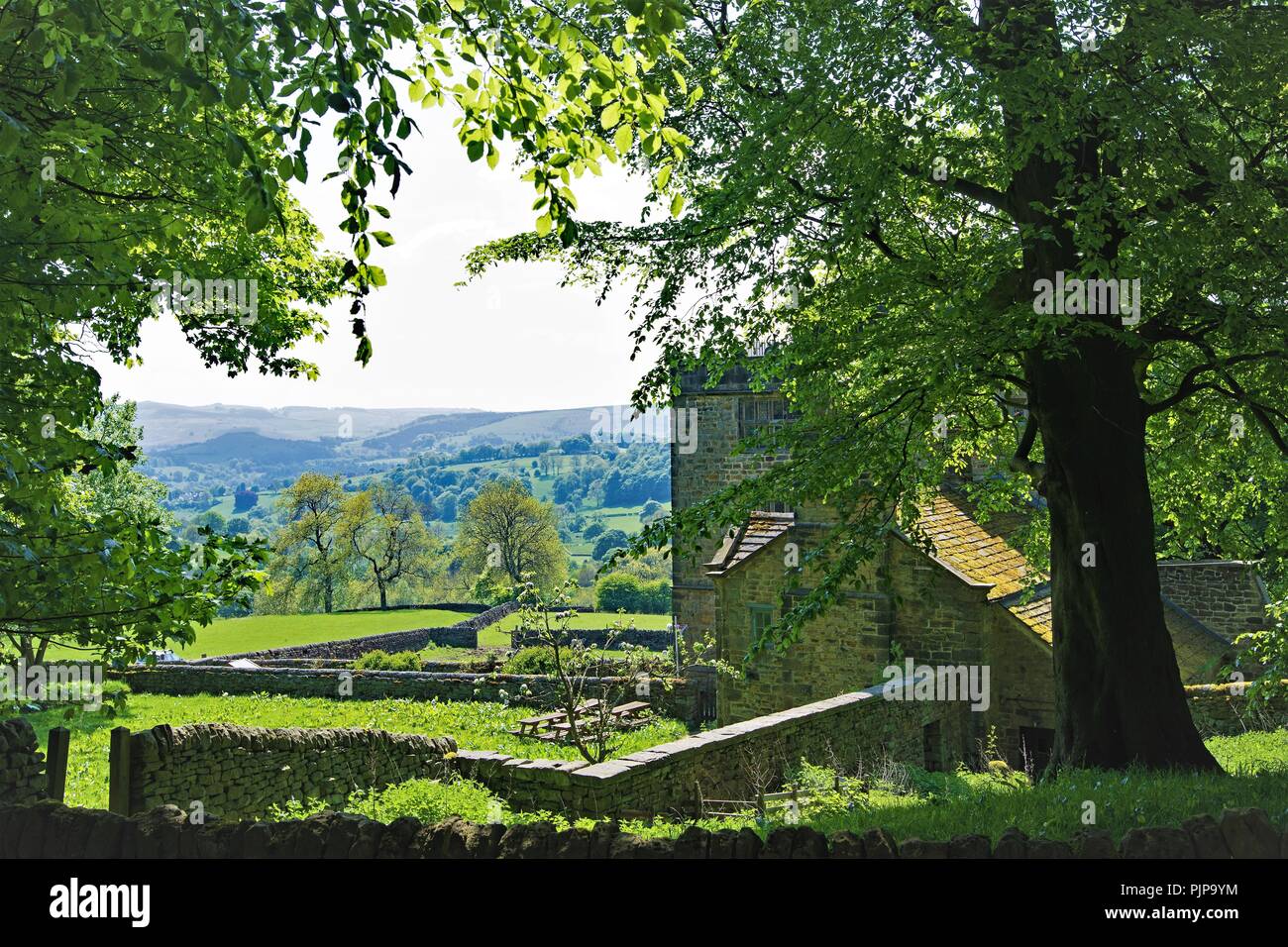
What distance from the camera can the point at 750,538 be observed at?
790 inches

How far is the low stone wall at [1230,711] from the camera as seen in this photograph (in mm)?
15289

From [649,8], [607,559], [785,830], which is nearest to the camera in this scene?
[649,8]

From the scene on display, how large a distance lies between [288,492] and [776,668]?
65744mm

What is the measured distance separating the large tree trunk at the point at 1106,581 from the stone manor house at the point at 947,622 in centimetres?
456

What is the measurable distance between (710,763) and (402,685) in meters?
18.1

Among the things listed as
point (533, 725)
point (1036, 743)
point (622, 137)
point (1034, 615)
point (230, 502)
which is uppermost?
point (622, 137)

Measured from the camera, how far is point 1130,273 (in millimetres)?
7469

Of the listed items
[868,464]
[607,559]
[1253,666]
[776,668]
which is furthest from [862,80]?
[1253,666]

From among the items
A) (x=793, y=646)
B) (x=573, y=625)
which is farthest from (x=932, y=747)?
(x=573, y=625)

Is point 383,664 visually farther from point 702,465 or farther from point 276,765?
point 276,765

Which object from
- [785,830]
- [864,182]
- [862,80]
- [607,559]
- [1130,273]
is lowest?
[785,830]

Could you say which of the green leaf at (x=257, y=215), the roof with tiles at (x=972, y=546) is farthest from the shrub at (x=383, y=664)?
the green leaf at (x=257, y=215)
